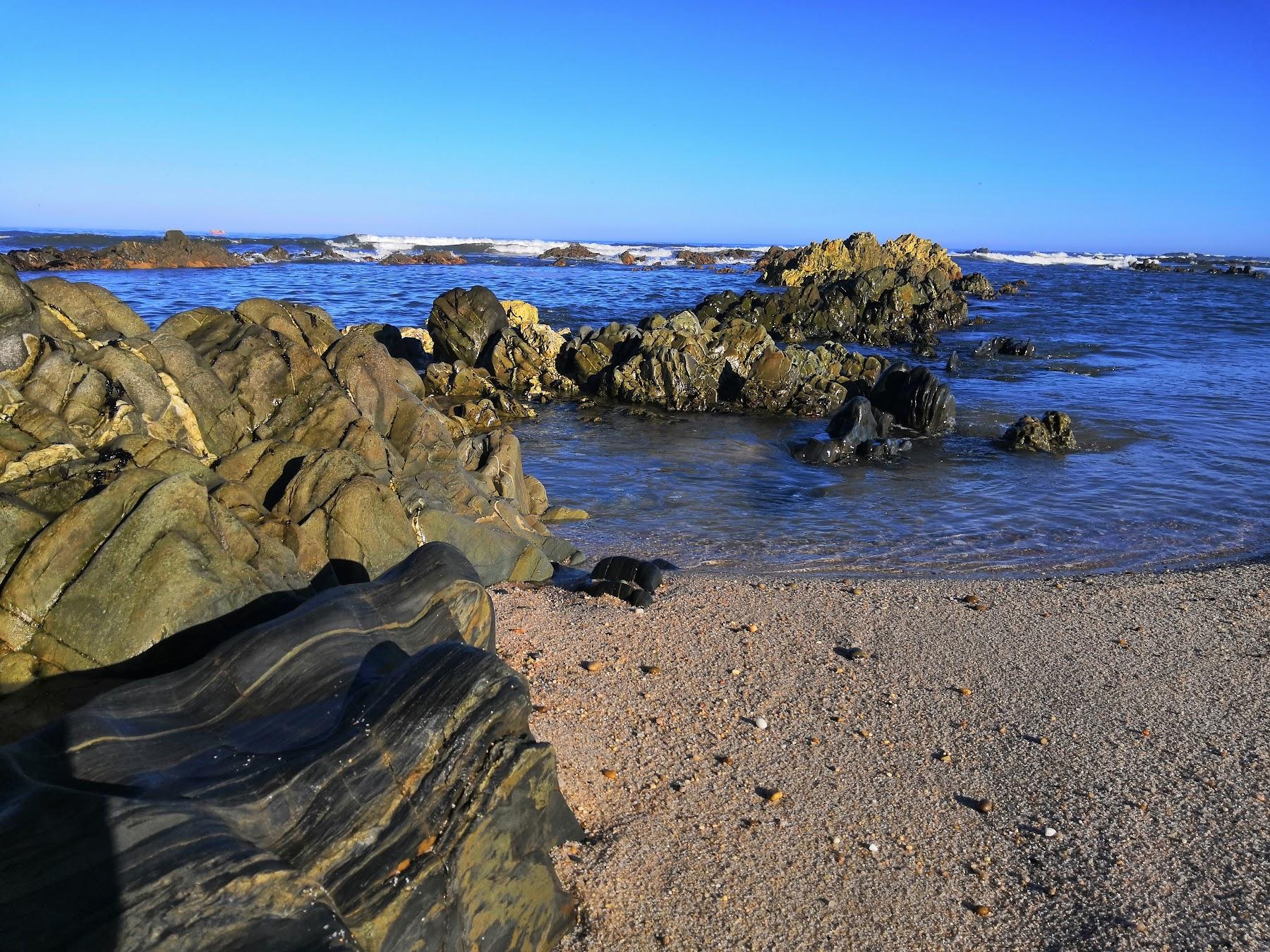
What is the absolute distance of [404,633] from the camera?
14.0ft

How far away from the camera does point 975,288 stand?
4650 cm

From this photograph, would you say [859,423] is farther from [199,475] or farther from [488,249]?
[488,249]

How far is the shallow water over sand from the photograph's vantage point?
375 inches

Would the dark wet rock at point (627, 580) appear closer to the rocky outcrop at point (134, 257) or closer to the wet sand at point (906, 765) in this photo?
the wet sand at point (906, 765)

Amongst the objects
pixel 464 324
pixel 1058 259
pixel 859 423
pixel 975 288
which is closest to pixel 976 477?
pixel 859 423

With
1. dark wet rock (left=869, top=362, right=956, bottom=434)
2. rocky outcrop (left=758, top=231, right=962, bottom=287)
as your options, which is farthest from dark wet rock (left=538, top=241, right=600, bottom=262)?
dark wet rock (left=869, top=362, right=956, bottom=434)

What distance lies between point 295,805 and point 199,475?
322 cm

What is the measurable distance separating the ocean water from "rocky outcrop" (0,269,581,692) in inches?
99.8

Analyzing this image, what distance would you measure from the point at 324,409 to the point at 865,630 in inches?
186

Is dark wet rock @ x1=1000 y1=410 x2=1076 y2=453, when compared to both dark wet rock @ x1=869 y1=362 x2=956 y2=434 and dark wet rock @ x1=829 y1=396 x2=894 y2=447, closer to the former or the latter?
dark wet rock @ x1=869 y1=362 x2=956 y2=434

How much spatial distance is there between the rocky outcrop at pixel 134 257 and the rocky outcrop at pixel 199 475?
116 ft

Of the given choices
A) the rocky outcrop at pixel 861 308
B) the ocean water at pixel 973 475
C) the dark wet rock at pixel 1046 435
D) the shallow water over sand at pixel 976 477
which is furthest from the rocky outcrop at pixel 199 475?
the rocky outcrop at pixel 861 308

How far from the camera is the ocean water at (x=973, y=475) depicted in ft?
31.2

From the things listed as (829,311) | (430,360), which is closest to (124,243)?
(430,360)
